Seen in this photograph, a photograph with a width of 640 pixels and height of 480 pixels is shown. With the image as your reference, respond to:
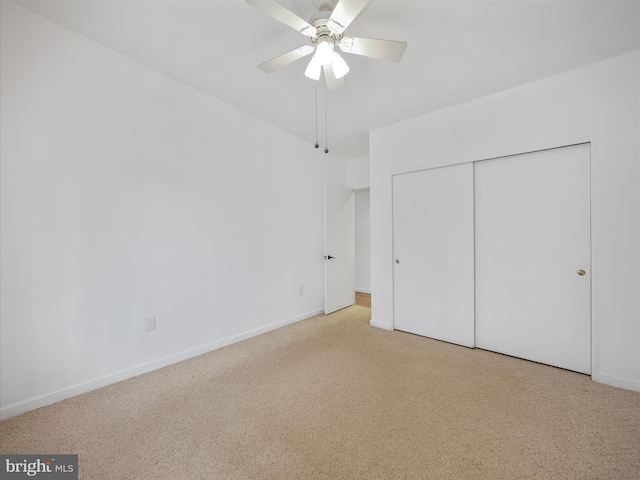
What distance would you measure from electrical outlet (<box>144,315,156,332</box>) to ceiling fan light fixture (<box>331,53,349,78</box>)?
2.38 m

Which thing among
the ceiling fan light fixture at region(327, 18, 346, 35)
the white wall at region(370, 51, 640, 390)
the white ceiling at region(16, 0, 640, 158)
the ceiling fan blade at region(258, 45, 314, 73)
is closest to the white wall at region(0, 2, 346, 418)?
the white ceiling at region(16, 0, 640, 158)

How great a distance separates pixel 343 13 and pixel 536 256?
2491mm

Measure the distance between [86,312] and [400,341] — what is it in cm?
283

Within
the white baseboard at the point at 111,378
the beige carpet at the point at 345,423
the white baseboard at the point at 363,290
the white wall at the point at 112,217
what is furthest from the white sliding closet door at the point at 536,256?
the white baseboard at the point at 363,290

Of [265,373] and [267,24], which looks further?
[265,373]

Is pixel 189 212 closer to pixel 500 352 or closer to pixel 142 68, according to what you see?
pixel 142 68

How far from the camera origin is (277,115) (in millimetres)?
3088

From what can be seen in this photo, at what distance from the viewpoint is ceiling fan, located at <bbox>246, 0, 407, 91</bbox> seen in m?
1.40

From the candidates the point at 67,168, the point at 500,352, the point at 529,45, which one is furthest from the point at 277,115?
the point at 500,352

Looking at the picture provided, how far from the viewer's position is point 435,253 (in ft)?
9.96

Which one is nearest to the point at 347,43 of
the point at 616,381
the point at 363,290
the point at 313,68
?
the point at 313,68

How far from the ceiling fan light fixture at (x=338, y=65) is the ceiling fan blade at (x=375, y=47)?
6cm

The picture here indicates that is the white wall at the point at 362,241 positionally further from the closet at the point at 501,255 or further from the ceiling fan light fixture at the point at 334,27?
the ceiling fan light fixture at the point at 334,27

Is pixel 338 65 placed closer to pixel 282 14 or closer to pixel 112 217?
pixel 282 14
